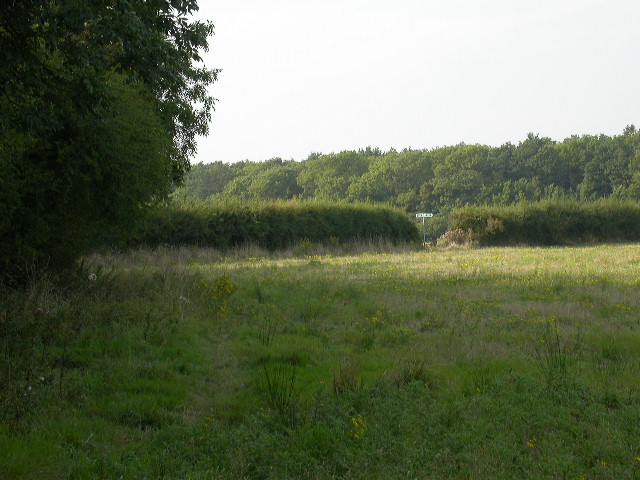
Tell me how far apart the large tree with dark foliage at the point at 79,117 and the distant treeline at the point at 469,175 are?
6034 centimetres

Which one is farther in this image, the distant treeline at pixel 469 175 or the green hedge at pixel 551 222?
the distant treeline at pixel 469 175

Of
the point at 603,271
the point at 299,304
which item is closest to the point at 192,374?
the point at 299,304

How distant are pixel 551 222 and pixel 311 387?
138ft

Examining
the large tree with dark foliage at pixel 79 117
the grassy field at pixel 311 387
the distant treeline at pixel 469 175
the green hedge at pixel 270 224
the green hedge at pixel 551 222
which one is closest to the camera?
the grassy field at pixel 311 387

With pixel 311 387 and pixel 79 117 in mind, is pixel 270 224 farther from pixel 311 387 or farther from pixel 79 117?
pixel 311 387

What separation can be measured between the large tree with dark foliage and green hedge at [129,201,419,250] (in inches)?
560

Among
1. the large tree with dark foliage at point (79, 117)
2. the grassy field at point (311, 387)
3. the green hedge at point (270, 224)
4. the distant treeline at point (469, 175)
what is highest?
the distant treeline at point (469, 175)

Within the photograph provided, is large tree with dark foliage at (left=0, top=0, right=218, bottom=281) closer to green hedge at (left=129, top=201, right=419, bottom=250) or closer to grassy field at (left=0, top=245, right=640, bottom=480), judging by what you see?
grassy field at (left=0, top=245, right=640, bottom=480)

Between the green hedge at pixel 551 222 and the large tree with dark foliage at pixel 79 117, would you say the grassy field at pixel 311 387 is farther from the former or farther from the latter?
the green hedge at pixel 551 222

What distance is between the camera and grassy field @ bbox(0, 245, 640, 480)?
4598 millimetres

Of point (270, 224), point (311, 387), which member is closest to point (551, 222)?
point (270, 224)

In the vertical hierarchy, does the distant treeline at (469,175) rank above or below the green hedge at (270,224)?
above

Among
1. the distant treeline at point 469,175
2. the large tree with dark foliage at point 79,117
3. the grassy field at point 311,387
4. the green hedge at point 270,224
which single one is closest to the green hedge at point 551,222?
the green hedge at point 270,224

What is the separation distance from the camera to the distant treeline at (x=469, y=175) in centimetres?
7581
